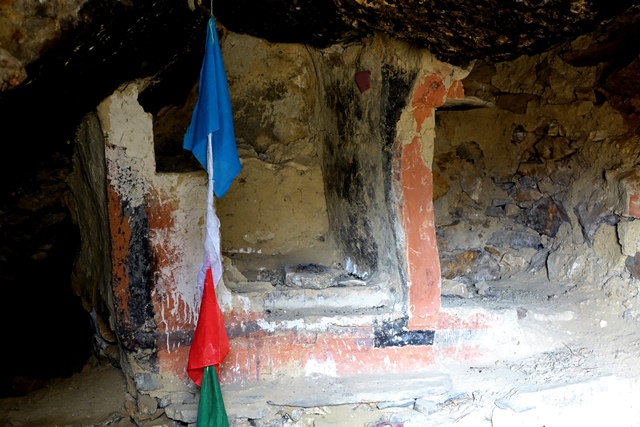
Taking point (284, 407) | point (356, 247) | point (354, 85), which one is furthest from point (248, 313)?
point (354, 85)

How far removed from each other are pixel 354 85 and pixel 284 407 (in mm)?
1952

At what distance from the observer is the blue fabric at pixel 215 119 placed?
3025 millimetres

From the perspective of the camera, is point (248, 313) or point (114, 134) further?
point (248, 313)

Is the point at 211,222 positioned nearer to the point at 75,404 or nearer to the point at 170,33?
the point at 170,33

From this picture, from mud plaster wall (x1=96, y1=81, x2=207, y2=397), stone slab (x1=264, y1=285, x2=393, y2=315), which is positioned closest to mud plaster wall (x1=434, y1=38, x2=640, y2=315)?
stone slab (x1=264, y1=285, x2=393, y2=315)

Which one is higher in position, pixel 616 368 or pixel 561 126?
pixel 561 126

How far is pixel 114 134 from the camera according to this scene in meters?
3.35

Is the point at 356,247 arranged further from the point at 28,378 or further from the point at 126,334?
the point at 28,378

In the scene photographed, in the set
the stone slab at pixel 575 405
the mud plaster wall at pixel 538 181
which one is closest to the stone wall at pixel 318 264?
the stone slab at pixel 575 405

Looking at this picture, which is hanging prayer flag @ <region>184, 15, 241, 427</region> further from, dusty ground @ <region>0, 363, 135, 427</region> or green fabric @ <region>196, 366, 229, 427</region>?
dusty ground @ <region>0, 363, 135, 427</region>

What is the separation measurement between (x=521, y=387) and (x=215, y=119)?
225 centimetres

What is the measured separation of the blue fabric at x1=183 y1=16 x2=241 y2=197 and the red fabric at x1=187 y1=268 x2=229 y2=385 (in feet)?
1.67

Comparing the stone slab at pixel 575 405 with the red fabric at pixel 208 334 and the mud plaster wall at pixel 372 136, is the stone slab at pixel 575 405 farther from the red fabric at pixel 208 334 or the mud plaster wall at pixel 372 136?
the red fabric at pixel 208 334

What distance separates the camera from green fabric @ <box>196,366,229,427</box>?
119 inches
